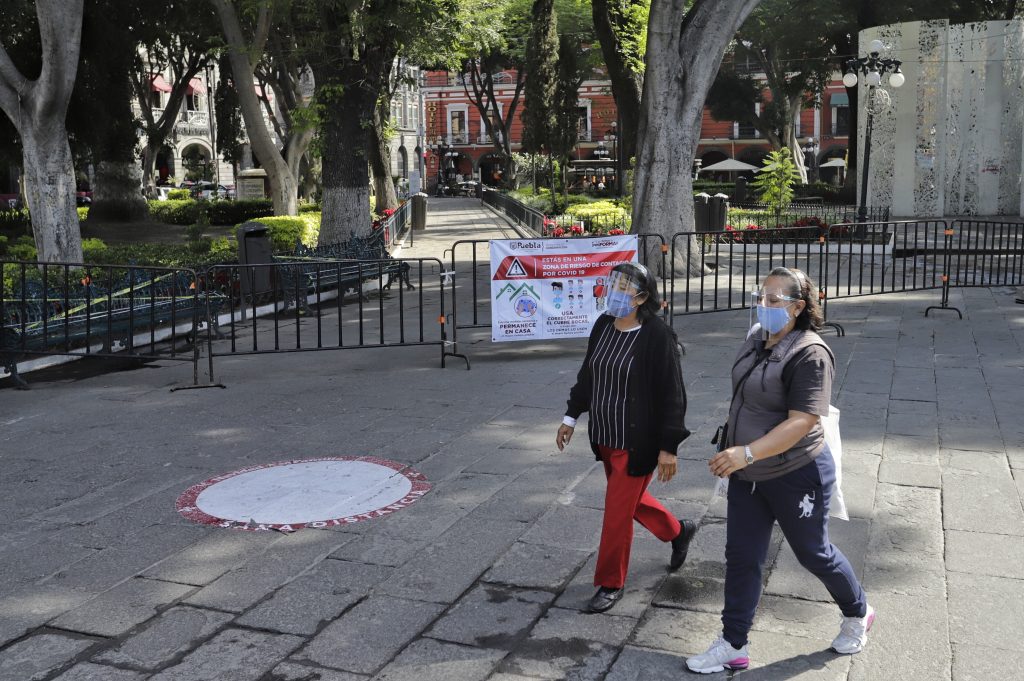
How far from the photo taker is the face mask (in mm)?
4988

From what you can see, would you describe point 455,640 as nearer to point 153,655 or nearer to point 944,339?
point 153,655

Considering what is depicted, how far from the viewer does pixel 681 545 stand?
5430 millimetres

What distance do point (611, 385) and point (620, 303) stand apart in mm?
392

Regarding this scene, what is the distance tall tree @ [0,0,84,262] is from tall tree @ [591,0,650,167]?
40.3 ft

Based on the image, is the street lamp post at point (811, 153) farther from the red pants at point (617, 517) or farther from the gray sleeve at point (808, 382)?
the gray sleeve at point (808, 382)

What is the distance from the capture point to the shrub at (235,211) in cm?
3506

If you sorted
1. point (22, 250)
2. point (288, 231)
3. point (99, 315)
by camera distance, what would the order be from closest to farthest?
point (99, 315) < point (22, 250) < point (288, 231)

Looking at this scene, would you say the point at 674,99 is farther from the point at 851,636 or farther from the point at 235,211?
the point at 235,211

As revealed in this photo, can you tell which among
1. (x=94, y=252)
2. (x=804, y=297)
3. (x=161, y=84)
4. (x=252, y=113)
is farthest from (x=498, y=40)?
(x=804, y=297)

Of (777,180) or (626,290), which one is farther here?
(777,180)

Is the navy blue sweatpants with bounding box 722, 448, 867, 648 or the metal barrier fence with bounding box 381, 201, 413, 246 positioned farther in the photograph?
the metal barrier fence with bounding box 381, 201, 413, 246

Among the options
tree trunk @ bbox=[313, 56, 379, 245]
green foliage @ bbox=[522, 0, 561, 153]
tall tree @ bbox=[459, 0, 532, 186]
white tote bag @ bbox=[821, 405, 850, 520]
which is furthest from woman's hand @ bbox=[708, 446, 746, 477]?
green foliage @ bbox=[522, 0, 561, 153]

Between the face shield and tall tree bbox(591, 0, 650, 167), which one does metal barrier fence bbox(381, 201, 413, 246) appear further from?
the face shield

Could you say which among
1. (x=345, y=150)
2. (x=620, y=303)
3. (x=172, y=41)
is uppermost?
(x=172, y=41)
